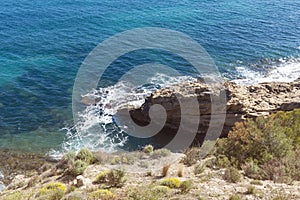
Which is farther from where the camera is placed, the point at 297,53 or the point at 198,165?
the point at 297,53

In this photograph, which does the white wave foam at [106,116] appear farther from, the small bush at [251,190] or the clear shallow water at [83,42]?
the small bush at [251,190]

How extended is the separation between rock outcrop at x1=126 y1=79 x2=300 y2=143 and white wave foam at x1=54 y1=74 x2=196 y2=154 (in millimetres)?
3018

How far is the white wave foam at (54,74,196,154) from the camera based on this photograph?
30.7 meters

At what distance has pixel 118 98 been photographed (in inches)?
1447

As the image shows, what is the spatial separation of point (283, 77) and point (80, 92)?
23.1m

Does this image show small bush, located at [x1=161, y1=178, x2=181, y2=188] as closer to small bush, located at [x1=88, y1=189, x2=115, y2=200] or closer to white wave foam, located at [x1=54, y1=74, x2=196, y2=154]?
small bush, located at [x1=88, y1=189, x2=115, y2=200]

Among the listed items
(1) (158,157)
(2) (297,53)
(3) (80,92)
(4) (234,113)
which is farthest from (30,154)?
(2) (297,53)

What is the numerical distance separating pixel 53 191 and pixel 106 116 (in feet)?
61.7

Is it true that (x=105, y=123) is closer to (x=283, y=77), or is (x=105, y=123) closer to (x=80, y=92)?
(x=80, y=92)

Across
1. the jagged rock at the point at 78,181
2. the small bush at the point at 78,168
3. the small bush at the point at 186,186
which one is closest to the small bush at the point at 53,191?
the jagged rock at the point at 78,181

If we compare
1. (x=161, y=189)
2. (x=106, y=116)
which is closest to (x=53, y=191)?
(x=161, y=189)

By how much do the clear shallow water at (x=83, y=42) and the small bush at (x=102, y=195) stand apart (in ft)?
54.0

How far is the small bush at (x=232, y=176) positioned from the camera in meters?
16.0

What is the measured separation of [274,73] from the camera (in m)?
43.2
